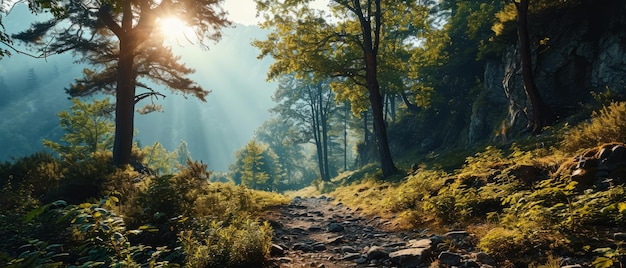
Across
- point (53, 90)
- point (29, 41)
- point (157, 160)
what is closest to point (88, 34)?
point (29, 41)

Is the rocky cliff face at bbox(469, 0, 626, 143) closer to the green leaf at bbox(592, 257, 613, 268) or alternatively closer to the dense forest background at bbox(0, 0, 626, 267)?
the dense forest background at bbox(0, 0, 626, 267)

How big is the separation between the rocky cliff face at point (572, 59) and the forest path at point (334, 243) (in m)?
9.50

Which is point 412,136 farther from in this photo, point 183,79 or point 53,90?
point 53,90

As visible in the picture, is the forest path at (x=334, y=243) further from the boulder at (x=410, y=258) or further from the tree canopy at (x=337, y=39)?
the tree canopy at (x=337, y=39)

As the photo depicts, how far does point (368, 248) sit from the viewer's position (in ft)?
18.8

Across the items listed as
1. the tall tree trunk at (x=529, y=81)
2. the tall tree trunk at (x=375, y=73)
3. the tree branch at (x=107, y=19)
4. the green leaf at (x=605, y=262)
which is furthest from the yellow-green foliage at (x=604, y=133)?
the tree branch at (x=107, y=19)

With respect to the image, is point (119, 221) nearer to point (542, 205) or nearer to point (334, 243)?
point (334, 243)

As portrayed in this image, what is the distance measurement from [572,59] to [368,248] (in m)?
13.9

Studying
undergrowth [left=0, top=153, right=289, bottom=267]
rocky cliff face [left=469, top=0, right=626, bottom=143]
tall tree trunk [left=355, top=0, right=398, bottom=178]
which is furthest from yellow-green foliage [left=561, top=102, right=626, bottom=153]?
tall tree trunk [left=355, top=0, right=398, bottom=178]

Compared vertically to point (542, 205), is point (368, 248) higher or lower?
lower

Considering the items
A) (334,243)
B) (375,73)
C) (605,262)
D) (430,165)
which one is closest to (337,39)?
(375,73)

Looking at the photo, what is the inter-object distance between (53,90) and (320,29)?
218 meters

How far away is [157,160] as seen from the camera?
5259 centimetres

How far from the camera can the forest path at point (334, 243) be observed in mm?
4973
